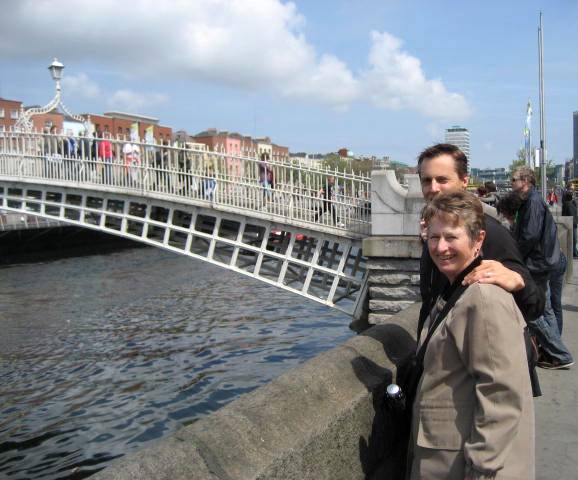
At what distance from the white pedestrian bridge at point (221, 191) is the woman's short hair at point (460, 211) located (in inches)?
312

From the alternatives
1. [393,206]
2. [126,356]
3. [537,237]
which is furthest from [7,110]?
[537,237]

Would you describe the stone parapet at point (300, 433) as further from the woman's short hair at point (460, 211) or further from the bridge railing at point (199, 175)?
the bridge railing at point (199, 175)

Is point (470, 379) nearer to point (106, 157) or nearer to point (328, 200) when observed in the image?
point (328, 200)

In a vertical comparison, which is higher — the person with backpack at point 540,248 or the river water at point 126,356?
the person with backpack at point 540,248

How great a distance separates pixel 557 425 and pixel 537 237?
62.2 inches

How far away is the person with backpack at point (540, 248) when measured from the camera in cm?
487

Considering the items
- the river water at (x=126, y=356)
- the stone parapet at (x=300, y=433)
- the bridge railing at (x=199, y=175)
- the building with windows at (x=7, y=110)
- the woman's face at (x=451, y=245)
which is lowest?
the river water at (x=126, y=356)

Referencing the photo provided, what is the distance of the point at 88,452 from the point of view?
7637 millimetres

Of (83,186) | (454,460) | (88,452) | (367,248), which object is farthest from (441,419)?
(83,186)

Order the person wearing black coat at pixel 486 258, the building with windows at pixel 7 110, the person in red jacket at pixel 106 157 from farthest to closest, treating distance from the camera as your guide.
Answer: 1. the building with windows at pixel 7 110
2. the person in red jacket at pixel 106 157
3. the person wearing black coat at pixel 486 258

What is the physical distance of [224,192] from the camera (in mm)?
11562

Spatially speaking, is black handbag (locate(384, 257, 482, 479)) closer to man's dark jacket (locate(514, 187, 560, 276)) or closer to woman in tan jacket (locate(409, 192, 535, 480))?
woman in tan jacket (locate(409, 192, 535, 480))

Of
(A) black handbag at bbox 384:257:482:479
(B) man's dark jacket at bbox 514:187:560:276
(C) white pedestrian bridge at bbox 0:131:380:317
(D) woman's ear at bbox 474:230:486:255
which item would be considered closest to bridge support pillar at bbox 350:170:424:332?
(C) white pedestrian bridge at bbox 0:131:380:317

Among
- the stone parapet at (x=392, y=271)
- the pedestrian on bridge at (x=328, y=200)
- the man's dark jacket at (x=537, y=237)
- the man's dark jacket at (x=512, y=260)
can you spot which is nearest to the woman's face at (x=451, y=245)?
the man's dark jacket at (x=512, y=260)
